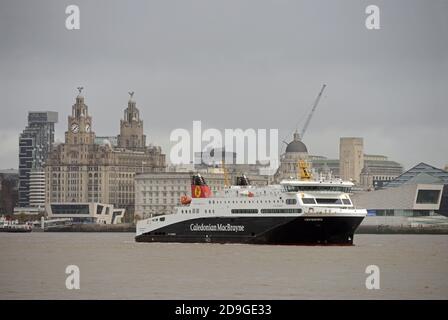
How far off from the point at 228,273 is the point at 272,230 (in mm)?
27858

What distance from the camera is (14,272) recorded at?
73.7 metres

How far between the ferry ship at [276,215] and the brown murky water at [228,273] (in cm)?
215

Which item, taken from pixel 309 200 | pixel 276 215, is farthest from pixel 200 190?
pixel 309 200

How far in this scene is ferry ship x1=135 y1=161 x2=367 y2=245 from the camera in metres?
98.4

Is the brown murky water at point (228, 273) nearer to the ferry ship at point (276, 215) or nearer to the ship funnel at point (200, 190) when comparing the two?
the ferry ship at point (276, 215)

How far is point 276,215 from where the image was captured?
9975cm

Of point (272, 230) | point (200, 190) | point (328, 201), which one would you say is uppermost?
point (200, 190)

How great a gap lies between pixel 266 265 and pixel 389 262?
886 centimetres

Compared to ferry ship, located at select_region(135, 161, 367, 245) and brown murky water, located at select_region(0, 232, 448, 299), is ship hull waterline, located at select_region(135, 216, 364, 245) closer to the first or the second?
ferry ship, located at select_region(135, 161, 367, 245)

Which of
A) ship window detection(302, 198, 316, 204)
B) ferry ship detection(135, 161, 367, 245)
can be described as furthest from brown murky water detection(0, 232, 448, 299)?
ship window detection(302, 198, 316, 204)

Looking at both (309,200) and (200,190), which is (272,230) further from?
(200,190)

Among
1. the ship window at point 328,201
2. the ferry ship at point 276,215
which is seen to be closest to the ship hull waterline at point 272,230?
the ferry ship at point 276,215
